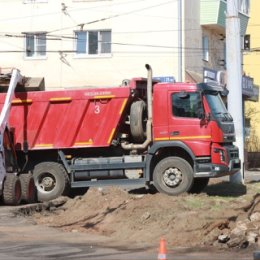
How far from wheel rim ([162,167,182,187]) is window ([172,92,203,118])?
1.54 m

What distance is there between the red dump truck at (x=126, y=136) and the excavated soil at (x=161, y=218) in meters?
0.93

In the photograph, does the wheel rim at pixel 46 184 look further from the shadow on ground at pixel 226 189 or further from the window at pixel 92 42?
the window at pixel 92 42

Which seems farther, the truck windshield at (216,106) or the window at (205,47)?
the window at (205,47)

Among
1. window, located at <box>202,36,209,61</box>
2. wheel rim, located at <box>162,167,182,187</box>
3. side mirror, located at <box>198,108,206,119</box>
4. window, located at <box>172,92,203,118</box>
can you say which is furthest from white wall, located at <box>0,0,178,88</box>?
wheel rim, located at <box>162,167,182,187</box>

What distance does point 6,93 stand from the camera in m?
19.3

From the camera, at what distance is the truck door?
1722 centimetres

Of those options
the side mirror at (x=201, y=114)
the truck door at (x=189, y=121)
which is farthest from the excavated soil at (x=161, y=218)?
the side mirror at (x=201, y=114)

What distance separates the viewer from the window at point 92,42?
110ft

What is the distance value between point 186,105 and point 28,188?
5010 millimetres

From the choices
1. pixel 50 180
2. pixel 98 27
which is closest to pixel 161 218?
pixel 50 180

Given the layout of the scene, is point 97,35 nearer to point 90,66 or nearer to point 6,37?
point 90,66

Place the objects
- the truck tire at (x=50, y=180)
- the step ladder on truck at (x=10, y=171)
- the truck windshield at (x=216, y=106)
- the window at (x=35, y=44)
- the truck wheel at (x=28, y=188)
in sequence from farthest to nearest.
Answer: the window at (x=35, y=44), the truck tire at (x=50, y=180), the truck wheel at (x=28, y=188), the step ladder on truck at (x=10, y=171), the truck windshield at (x=216, y=106)

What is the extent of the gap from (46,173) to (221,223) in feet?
24.3

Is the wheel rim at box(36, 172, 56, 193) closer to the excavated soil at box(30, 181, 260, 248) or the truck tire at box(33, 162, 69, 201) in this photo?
the truck tire at box(33, 162, 69, 201)
